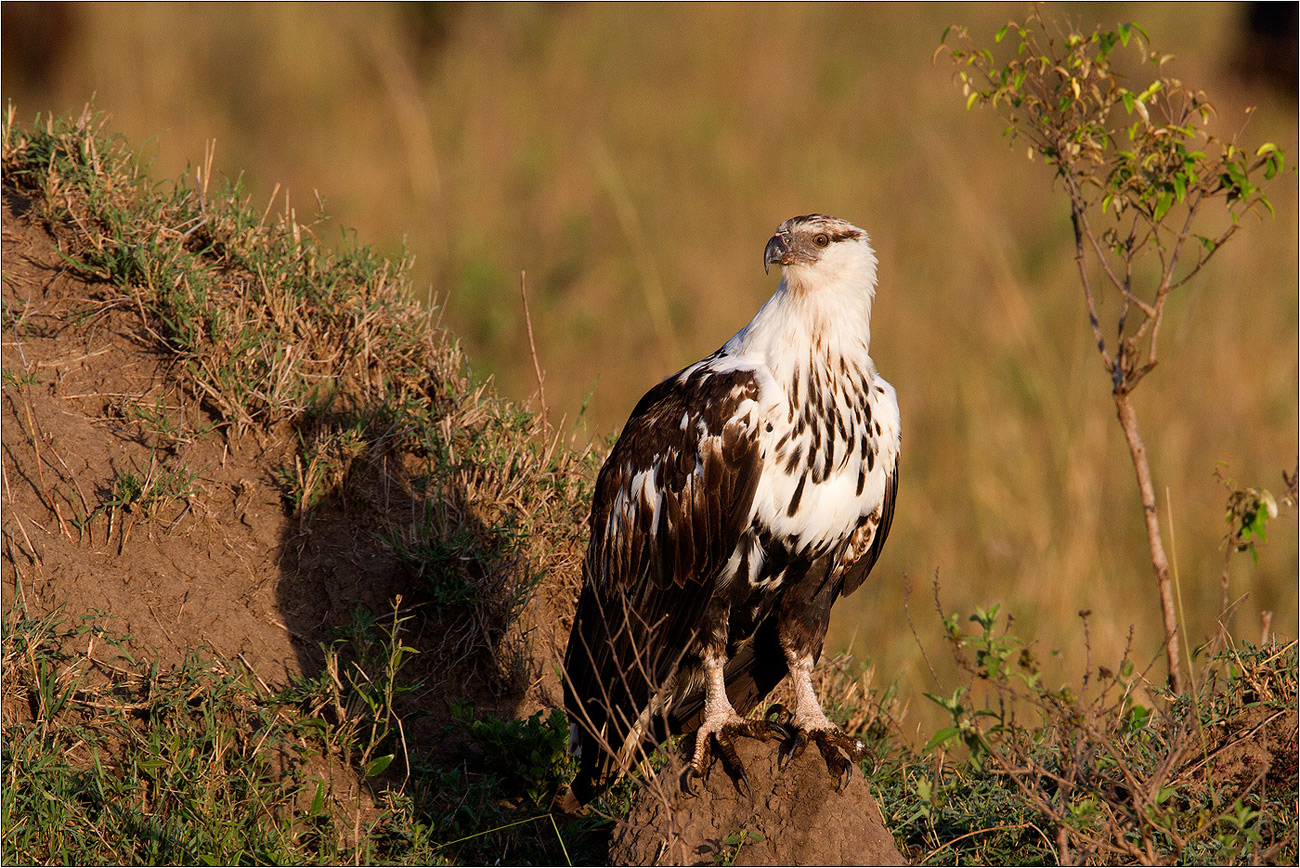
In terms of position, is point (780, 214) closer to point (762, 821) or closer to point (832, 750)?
point (832, 750)

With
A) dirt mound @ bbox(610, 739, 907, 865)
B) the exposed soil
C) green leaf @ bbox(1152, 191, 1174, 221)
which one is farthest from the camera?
green leaf @ bbox(1152, 191, 1174, 221)

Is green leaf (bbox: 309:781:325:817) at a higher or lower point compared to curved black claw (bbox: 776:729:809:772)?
lower

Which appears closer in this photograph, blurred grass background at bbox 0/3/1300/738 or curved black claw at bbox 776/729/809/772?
curved black claw at bbox 776/729/809/772

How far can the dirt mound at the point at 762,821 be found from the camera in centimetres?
307

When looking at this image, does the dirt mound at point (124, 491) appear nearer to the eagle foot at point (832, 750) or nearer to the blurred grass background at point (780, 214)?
the blurred grass background at point (780, 214)

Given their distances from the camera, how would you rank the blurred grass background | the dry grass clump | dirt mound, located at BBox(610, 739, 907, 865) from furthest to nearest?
the blurred grass background → the dry grass clump → dirt mound, located at BBox(610, 739, 907, 865)

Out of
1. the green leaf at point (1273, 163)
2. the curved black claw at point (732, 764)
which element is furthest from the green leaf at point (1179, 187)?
the curved black claw at point (732, 764)

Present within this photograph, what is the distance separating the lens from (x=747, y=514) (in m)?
3.23

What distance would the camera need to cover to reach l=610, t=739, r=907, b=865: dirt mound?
3068 millimetres

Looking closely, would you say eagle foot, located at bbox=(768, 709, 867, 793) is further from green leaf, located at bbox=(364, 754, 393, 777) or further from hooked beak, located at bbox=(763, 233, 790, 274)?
hooked beak, located at bbox=(763, 233, 790, 274)

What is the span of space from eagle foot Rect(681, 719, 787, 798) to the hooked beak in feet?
4.24

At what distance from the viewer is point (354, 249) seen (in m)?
4.83

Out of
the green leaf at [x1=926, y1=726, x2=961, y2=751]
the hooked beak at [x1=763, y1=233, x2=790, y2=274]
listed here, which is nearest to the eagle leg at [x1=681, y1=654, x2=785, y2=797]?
the green leaf at [x1=926, y1=726, x2=961, y2=751]

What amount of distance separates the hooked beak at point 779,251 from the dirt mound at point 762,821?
1348 millimetres
